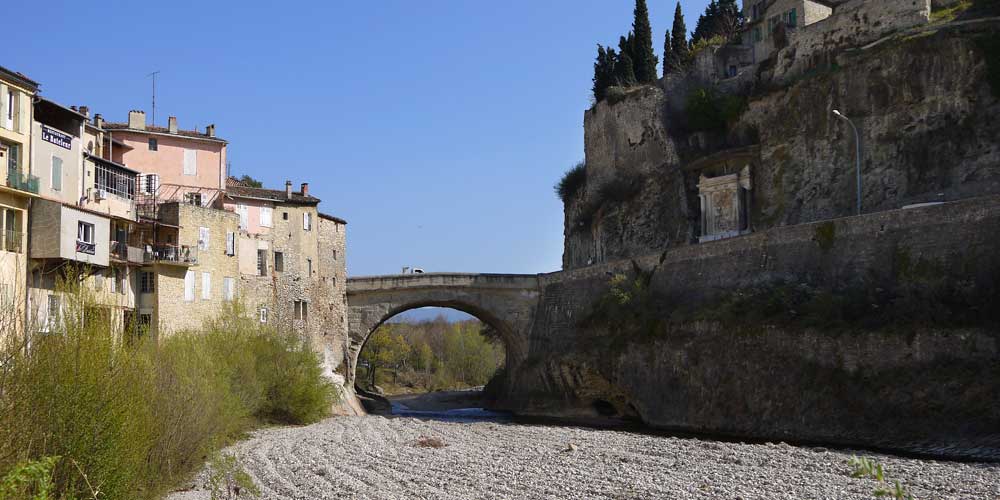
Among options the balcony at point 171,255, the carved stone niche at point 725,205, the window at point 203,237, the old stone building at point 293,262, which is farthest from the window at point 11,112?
the carved stone niche at point 725,205

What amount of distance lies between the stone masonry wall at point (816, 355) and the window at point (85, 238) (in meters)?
21.7

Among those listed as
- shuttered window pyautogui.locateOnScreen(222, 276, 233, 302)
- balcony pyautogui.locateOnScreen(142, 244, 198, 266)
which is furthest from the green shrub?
balcony pyautogui.locateOnScreen(142, 244, 198, 266)

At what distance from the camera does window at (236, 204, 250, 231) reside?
4450 cm

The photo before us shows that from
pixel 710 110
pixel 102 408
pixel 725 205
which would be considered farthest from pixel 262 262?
pixel 102 408

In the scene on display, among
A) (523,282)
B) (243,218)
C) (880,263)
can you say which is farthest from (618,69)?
(880,263)

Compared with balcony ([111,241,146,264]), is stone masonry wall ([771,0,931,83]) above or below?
above

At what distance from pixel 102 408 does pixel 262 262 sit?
30256 millimetres

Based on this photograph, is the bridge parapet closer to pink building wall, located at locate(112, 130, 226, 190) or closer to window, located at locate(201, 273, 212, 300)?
pink building wall, located at locate(112, 130, 226, 190)

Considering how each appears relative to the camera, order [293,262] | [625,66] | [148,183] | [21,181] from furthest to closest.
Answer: [625,66], [293,262], [148,183], [21,181]

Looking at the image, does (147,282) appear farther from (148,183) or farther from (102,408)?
(102,408)

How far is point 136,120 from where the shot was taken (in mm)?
43844

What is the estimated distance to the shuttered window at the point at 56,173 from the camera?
1257 inches

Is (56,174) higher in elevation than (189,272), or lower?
higher

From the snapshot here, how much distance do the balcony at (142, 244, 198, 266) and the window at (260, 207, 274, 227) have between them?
19.3 feet
